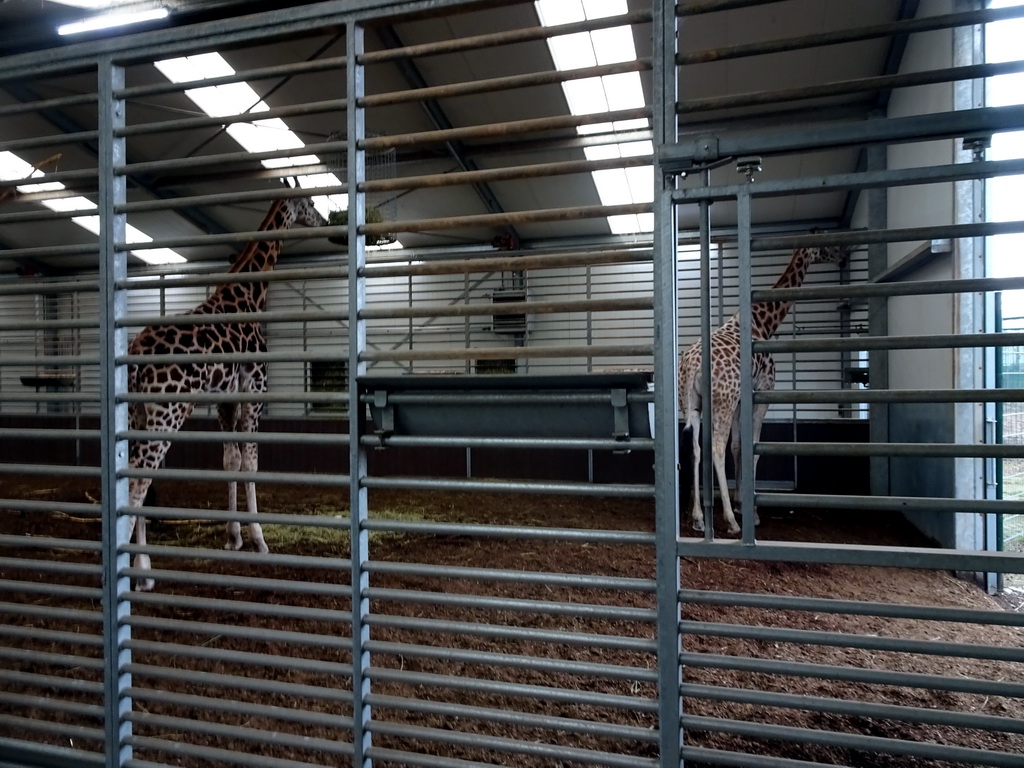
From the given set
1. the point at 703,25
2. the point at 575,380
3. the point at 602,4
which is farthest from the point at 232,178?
the point at 575,380

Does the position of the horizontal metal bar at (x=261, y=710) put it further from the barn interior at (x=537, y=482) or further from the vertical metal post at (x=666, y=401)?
the vertical metal post at (x=666, y=401)

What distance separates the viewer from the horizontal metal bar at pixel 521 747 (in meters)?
1.66

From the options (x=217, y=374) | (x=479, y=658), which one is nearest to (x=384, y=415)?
(x=479, y=658)

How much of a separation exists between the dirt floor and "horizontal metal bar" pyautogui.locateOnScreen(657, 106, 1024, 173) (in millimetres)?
1028

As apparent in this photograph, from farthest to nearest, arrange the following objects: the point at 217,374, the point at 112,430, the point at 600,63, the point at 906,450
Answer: the point at 600,63, the point at 217,374, the point at 112,430, the point at 906,450

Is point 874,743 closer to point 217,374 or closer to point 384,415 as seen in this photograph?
point 384,415

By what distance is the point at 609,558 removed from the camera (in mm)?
4703

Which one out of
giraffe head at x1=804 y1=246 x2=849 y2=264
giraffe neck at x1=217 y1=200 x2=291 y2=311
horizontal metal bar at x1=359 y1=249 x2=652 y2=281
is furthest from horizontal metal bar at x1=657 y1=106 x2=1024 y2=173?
giraffe head at x1=804 y1=246 x2=849 y2=264

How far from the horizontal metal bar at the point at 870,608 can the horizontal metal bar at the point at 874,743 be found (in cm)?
27

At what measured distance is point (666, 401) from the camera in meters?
1.64

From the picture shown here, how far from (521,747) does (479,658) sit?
10.0 inches

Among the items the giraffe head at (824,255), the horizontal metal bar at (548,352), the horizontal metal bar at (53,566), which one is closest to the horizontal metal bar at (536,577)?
the horizontal metal bar at (548,352)

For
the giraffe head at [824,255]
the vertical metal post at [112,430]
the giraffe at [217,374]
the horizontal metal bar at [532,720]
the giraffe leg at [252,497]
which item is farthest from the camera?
the giraffe head at [824,255]

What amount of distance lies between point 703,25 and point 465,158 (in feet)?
12.0
